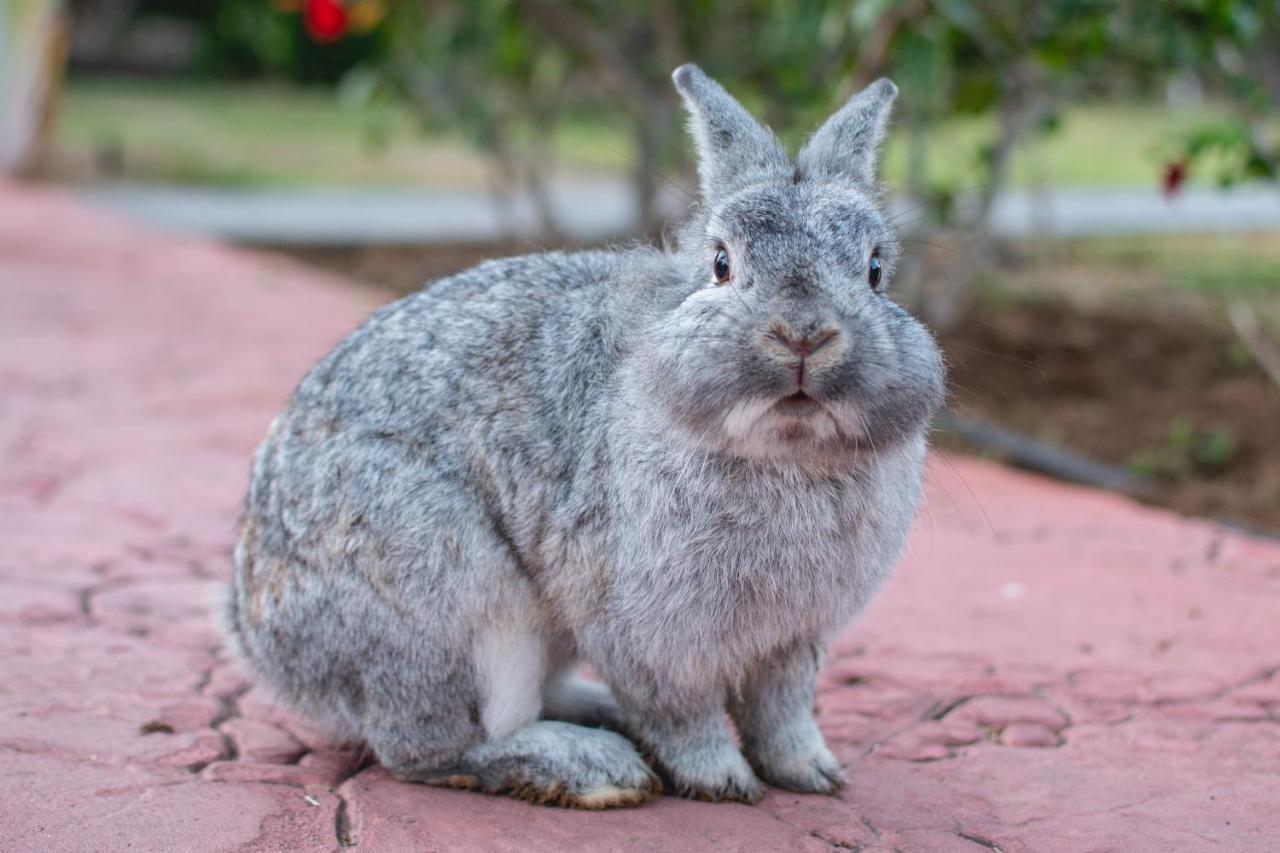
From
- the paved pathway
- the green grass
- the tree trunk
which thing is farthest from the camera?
the green grass

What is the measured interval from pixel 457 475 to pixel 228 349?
4.80 m

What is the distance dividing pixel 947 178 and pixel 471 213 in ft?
14.3

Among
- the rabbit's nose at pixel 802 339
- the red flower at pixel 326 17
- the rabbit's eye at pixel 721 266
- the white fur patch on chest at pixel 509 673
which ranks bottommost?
the white fur patch on chest at pixel 509 673

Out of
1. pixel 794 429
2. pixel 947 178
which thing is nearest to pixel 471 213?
pixel 947 178

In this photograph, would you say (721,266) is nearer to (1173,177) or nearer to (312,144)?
(1173,177)

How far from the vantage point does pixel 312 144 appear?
18484 millimetres

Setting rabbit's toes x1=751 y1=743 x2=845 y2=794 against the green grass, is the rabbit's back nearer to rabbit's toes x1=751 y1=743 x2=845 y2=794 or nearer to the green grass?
rabbit's toes x1=751 y1=743 x2=845 y2=794

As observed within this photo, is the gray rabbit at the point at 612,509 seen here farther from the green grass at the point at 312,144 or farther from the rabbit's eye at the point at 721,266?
the green grass at the point at 312,144

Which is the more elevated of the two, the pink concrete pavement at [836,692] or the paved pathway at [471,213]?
the paved pathway at [471,213]

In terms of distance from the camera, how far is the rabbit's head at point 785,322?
107 inches

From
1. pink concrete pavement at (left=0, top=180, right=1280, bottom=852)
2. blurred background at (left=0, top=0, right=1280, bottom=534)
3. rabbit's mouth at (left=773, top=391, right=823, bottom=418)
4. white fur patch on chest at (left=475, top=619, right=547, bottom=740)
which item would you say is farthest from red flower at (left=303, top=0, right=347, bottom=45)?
rabbit's mouth at (left=773, top=391, right=823, bottom=418)

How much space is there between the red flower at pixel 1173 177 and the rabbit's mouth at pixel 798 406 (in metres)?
3.93

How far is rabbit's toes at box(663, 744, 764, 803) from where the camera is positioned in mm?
3195

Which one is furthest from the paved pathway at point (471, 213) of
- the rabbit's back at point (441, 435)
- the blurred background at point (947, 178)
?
the rabbit's back at point (441, 435)
